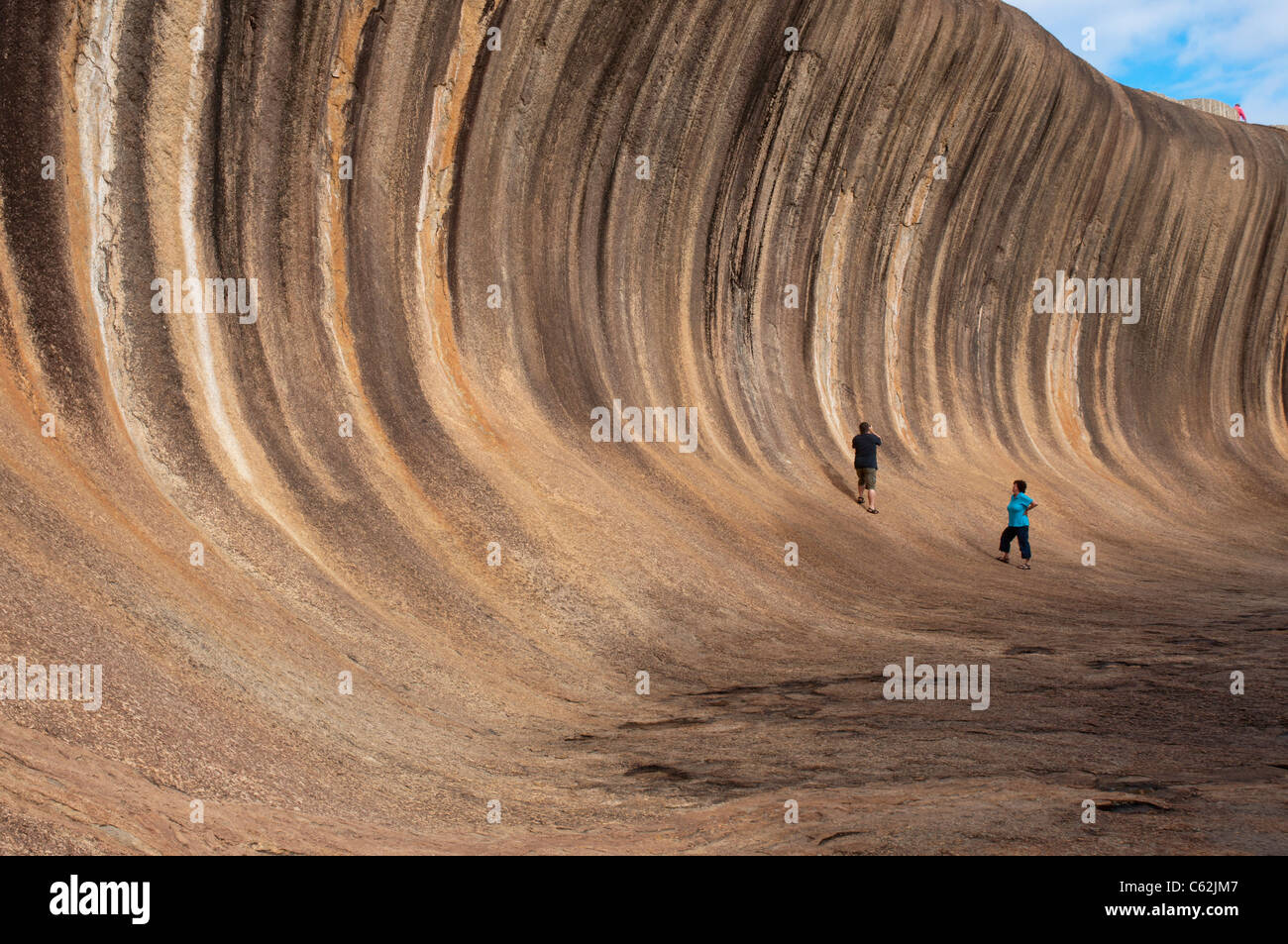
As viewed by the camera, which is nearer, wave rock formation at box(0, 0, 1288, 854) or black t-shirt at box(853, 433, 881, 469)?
wave rock formation at box(0, 0, 1288, 854)

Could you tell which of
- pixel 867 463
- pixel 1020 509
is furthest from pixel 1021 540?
pixel 867 463

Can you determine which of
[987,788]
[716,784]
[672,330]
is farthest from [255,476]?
[672,330]

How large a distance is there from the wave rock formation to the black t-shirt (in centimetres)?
66

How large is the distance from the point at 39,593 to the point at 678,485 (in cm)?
728

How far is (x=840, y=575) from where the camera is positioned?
39.4 feet

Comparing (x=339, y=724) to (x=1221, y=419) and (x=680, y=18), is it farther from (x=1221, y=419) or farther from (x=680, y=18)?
(x=1221, y=419)

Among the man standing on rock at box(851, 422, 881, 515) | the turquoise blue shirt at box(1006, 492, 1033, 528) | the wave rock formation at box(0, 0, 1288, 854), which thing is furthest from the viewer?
the man standing on rock at box(851, 422, 881, 515)

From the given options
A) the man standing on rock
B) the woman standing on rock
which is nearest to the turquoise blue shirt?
the woman standing on rock

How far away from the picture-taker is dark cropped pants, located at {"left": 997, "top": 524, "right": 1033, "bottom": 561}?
556 inches

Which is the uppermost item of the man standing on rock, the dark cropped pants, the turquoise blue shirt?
the man standing on rock

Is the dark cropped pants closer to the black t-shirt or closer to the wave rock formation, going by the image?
the wave rock formation

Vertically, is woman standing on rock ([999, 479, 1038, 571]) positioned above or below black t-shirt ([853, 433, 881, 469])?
below

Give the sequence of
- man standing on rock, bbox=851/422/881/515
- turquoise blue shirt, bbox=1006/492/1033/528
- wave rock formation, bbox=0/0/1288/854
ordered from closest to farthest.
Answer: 1. wave rock formation, bbox=0/0/1288/854
2. turquoise blue shirt, bbox=1006/492/1033/528
3. man standing on rock, bbox=851/422/881/515

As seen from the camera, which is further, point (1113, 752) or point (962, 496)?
point (962, 496)
